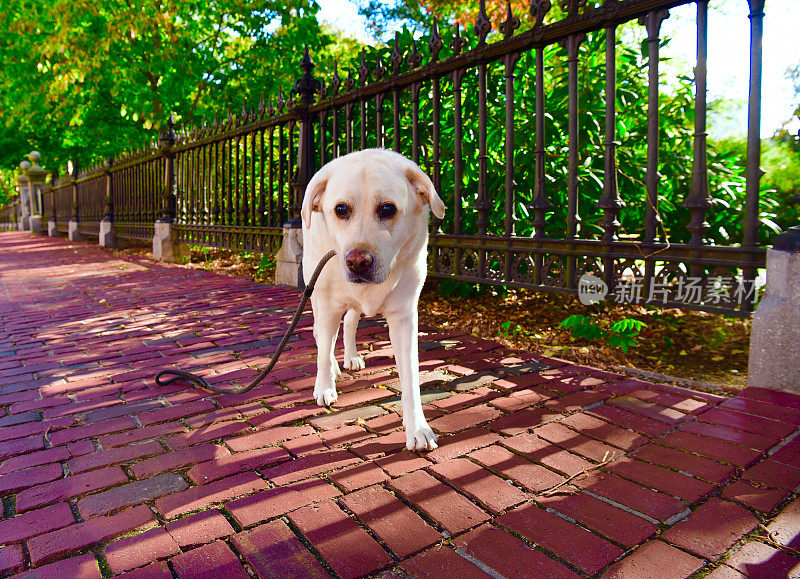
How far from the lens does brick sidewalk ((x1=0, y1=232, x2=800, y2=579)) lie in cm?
164

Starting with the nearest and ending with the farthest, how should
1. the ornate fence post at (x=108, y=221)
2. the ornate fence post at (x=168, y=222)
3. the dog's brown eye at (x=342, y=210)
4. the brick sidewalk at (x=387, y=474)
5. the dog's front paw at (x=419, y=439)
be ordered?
the brick sidewalk at (x=387, y=474)
the dog's brown eye at (x=342, y=210)
the dog's front paw at (x=419, y=439)
the ornate fence post at (x=168, y=222)
the ornate fence post at (x=108, y=221)

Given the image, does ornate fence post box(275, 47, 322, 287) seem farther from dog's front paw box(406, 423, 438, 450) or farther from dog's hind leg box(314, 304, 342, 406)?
dog's front paw box(406, 423, 438, 450)

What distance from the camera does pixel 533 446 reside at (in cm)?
237

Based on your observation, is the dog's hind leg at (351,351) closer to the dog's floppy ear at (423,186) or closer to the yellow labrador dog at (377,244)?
the yellow labrador dog at (377,244)

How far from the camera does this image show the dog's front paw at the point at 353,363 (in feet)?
11.3

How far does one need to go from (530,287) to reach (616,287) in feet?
2.15

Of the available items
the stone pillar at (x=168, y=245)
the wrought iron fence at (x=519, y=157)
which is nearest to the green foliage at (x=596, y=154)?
the wrought iron fence at (x=519, y=157)

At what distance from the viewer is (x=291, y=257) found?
6.60 metres

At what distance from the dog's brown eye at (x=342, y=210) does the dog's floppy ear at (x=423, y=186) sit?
0.34 metres

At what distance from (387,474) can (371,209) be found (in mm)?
1052

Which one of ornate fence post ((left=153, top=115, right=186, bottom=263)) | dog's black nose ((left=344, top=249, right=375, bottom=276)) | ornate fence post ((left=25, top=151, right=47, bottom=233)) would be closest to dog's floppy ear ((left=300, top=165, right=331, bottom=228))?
dog's black nose ((left=344, top=249, right=375, bottom=276))

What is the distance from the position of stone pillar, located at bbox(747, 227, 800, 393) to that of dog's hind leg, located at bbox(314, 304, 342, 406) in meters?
2.17

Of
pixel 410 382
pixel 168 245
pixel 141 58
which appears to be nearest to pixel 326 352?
pixel 410 382

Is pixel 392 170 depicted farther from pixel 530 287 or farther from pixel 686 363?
pixel 686 363
